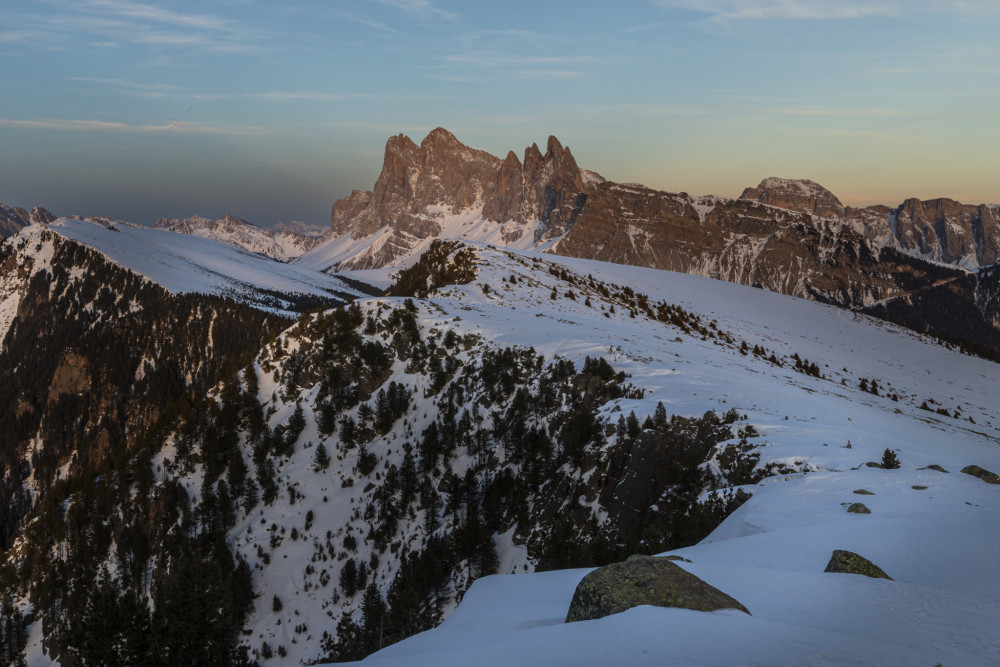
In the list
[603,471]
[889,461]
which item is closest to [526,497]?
[603,471]

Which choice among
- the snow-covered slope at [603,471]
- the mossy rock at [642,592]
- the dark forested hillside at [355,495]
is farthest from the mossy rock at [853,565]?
the dark forested hillside at [355,495]

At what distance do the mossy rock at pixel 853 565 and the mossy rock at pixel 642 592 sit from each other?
3.74 metres

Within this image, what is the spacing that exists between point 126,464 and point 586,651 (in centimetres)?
7780

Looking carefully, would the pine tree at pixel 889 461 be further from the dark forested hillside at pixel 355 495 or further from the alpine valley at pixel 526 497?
the dark forested hillside at pixel 355 495

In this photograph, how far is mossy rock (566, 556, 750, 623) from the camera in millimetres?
13129

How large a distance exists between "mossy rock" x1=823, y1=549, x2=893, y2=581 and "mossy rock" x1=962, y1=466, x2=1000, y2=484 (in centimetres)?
1268

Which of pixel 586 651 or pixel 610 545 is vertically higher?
pixel 586 651

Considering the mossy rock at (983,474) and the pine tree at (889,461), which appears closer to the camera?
the mossy rock at (983,474)

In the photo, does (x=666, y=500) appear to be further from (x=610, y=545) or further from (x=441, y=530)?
(x=441, y=530)

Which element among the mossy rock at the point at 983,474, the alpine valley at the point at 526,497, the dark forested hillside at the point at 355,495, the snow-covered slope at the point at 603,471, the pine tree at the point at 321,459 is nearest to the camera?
the snow-covered slope at the point at 603,471

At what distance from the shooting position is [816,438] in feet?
99.9

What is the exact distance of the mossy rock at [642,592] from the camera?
13.1m

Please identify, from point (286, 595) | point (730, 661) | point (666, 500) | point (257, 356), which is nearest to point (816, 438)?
point (666, 500)

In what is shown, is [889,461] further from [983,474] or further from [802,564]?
[802,564]
